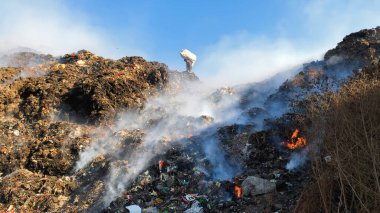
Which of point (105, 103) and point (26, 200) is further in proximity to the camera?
point (105, 103)

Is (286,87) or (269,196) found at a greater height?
(286,87)

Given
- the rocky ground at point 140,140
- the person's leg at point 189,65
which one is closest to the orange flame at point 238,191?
the rocky ground at point 140,140

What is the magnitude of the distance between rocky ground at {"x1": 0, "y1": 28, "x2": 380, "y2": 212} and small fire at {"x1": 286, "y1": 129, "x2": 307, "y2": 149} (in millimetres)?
36

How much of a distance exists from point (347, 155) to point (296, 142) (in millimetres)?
4472

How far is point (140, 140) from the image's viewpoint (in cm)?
1087

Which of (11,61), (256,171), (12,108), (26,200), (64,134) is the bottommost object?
(26,200)

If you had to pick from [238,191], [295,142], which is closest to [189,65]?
[295,142]

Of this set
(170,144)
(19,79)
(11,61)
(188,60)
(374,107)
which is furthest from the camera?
(188,60)

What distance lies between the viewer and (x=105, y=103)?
12227 mm

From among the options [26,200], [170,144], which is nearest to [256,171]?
[170,144]

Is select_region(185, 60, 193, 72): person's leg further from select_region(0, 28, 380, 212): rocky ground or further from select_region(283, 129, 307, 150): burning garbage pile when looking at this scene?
select_region(283, 129, 307, 150): burning garbage pile

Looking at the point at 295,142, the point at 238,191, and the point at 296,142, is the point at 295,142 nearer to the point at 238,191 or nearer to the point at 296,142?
the point at 296,142

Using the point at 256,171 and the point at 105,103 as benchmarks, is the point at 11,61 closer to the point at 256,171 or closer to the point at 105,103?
the point at 105,103

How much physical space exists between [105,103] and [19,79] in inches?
123
